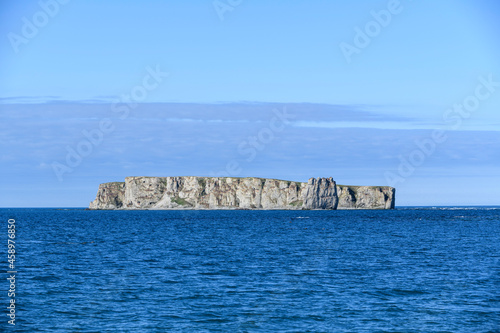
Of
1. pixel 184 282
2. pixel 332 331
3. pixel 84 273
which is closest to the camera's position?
pixel 332 331

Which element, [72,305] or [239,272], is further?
[239,272]

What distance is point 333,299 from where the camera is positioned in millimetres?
36344

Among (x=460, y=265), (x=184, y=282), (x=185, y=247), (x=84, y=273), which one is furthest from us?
(x=185, y=247)

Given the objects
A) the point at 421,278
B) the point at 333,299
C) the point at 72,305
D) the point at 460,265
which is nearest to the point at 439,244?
the point at 460,265

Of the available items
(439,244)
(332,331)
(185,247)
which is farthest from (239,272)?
(439,244)

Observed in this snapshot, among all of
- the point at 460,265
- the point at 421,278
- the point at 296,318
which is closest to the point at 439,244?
the point at 460,265

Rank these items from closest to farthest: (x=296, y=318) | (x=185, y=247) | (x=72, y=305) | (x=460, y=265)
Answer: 1. (x=296, y=318)
2. (x=72, y=305)
3. (x=460, y=265)
4. (x=185, y=247)

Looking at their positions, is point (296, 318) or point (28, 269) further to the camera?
point (28, 269)

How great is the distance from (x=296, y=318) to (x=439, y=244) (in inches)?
1961

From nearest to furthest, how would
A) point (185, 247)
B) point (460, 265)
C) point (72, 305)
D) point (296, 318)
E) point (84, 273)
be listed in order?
point (296, 318) < point (72, 305) < point (84, 273) < point (460, 265) < point (185, 247)

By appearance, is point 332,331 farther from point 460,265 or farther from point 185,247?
point 185,247

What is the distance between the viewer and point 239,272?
48.0m

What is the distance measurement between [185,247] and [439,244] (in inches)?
1415

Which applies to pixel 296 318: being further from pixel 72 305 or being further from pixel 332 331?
pixel 72 305
